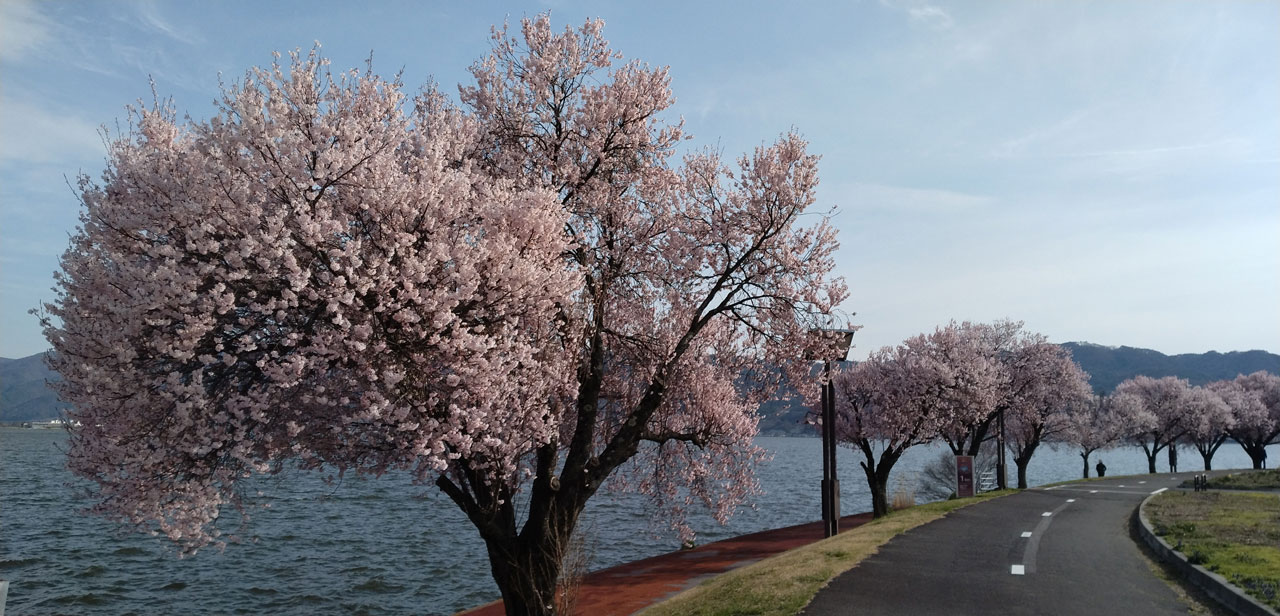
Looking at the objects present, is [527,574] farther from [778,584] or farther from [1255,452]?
[1255,452]

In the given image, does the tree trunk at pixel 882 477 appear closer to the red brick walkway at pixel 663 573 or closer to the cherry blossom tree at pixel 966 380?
the red brick walkway at pixel 663 573

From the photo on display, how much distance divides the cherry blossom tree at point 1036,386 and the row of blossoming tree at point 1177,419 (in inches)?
730

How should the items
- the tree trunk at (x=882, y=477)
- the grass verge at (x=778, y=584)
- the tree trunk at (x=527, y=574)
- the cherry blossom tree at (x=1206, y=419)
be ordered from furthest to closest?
the cherry blossom tree at (x=1206, y=419), the tree trunk at (x=882, y=477), the tree trunk at (x=527, y=574), the grass verge at (x=778, y=584)

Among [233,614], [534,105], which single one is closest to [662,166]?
[534,105]

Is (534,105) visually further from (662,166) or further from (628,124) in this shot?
(662,166)

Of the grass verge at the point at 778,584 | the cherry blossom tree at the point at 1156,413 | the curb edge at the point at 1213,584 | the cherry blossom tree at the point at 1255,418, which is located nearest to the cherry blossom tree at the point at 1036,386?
the cherry blossom tree at the point at 1156,413

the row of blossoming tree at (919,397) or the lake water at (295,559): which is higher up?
the row of blossoming tree at (919,397)

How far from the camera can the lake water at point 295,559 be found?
87.6 ft

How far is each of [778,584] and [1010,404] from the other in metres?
40.5

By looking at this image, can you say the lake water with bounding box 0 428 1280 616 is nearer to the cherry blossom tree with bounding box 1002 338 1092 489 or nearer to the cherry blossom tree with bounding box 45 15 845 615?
the cherry blossom tree with bounding box 45 15 845 615

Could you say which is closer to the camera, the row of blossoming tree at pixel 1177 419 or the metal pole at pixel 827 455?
the metal pole at pixel 827 455

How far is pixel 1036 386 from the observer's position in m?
51.6

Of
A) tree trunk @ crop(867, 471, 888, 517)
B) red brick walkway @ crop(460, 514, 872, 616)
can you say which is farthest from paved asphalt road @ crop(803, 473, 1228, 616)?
tree trunk @ crop(867, 471, 888, 517)

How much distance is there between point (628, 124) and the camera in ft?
50.7
